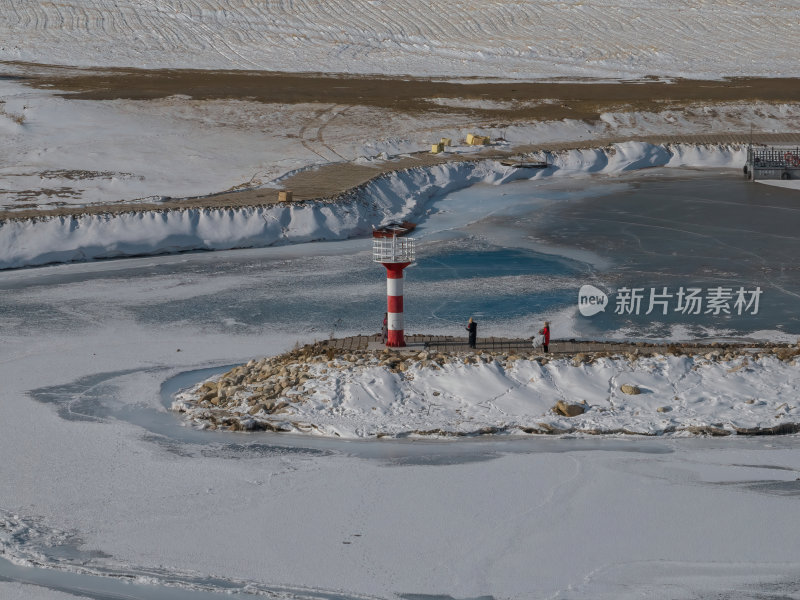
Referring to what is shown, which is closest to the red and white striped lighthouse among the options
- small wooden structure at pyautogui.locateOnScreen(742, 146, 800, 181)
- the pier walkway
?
the pier walkway

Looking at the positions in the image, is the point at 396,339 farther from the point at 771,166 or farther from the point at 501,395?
the point at 771,166

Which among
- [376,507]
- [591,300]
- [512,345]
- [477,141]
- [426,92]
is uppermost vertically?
[426,92]

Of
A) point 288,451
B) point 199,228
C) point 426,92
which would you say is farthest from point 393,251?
point 426,92

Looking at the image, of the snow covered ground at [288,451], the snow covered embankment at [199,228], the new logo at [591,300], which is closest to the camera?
the snow covered ground at [288,451]

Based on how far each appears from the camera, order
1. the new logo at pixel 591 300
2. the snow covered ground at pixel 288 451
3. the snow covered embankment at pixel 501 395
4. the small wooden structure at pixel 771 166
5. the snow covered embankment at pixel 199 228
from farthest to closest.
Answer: the small wooden structure at pixel 771 166
the snow covered embankment at pixel 199 228
the new logo at pixel 591 300
the snow covered embankment at pixel 501 395
the snow covered ground at pixel 288 451

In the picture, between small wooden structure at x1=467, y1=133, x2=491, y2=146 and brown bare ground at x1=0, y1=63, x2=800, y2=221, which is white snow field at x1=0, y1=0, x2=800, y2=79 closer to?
brown bare ground at x1=0, y1=63, x2=800, y2=221

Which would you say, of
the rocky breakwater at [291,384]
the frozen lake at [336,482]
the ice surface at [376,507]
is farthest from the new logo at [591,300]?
the ice surface at [376,507]

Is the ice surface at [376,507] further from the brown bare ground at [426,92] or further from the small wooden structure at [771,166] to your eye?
the small wooden structure at [771,166]
